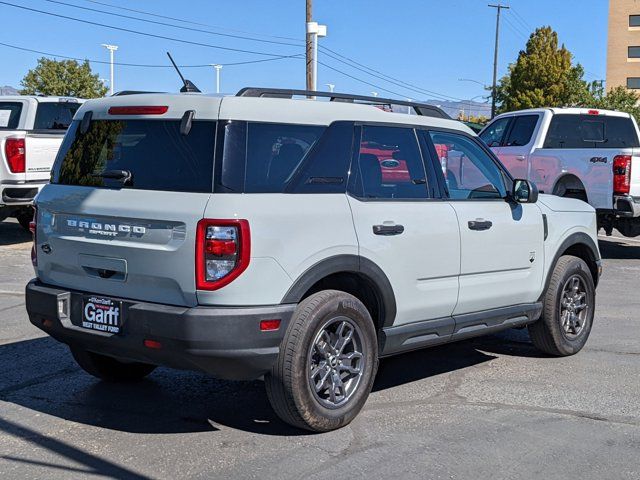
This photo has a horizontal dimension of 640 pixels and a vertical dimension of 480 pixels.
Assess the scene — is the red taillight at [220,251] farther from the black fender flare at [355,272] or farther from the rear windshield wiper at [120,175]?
the rear windshield wiper at [120,175]

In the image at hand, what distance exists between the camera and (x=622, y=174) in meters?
11.5

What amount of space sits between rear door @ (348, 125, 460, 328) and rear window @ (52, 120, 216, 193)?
0.98 m

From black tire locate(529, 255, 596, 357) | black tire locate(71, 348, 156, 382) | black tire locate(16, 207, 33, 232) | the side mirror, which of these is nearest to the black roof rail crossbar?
the side mirror

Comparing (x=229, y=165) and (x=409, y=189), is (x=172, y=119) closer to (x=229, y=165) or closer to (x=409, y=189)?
(x=229, y=165)

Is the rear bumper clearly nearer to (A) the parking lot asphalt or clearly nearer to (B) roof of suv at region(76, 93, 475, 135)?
(A) the parking lot asphalt

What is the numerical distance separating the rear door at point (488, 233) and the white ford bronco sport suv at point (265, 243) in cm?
3

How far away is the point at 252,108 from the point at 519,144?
9.46 meters

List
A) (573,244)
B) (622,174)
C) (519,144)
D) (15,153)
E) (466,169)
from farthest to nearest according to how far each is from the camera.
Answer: (519,144) < (15,153) < (622,174) < (573,244) < (466,169)

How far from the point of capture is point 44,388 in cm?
566

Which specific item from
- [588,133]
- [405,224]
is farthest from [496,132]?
[405,224]

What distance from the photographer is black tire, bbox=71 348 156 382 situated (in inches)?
222

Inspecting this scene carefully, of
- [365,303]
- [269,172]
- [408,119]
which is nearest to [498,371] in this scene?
[365,303]

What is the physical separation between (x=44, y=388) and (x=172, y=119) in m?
2.26

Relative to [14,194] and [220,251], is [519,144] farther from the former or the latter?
[220,251]
